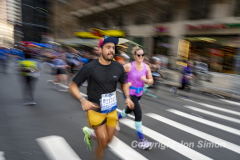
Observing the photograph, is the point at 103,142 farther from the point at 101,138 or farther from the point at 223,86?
the point at 223,86

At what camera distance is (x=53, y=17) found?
43219 millimetres

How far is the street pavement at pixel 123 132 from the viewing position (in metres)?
3.66

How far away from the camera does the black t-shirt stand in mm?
2707

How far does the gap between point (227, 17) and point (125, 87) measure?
12.9 m

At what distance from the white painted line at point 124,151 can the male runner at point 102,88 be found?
2.96 ft

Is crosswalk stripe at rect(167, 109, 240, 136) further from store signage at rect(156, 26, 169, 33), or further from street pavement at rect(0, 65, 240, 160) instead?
store signage at rect(156, 26, 169, 33)

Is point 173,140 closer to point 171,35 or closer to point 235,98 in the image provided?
point 235,98

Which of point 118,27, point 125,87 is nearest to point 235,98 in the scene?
point 125,87

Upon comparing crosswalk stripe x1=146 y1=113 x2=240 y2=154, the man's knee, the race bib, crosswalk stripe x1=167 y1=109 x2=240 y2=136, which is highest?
the race bib

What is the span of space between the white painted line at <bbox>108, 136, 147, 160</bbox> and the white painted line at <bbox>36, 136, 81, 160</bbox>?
0.77 metres

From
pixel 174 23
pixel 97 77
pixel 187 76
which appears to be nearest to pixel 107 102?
pixel 97 77

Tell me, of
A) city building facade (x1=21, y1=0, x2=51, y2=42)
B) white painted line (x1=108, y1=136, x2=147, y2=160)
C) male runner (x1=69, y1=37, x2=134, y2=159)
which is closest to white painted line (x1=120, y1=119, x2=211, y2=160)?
white painted line (x1=108, y1=136, x2=147, y2=160)

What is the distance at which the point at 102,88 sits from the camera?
2783 mm

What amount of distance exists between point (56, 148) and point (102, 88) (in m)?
1.83
